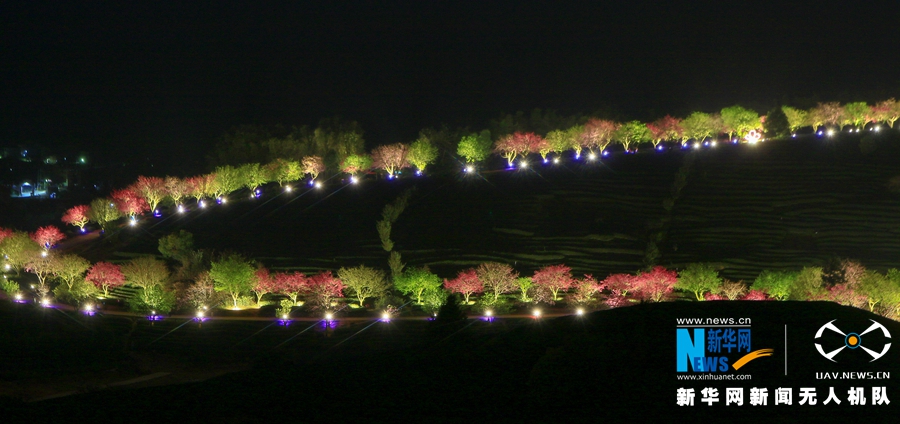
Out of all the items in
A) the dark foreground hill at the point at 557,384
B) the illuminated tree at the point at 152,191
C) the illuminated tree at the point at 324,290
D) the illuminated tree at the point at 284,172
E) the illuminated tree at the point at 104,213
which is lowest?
the dark foreground hill at the point at 557,384

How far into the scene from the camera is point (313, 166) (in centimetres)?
7425

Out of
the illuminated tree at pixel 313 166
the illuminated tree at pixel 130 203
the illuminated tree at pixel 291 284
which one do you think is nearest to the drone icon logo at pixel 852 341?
the illuminated tree at pixel 291 284

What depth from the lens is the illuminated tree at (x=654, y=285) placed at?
38938 mm

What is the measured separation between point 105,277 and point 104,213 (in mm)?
17698

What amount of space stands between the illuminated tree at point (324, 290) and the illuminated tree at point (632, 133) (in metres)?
46.5

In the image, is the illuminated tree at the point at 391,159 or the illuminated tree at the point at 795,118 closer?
the illuminated tree at the point at 391,159

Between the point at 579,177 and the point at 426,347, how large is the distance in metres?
47.4

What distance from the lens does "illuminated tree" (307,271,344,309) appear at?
132 feet

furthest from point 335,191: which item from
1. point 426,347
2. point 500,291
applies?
point 426,347

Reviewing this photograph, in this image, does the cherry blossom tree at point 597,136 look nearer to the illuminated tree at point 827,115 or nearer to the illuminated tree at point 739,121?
the illuminated tree at point 739,121

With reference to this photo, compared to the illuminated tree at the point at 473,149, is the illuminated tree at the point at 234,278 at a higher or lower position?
lower

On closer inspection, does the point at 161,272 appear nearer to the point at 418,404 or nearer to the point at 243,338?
the point at 243,338

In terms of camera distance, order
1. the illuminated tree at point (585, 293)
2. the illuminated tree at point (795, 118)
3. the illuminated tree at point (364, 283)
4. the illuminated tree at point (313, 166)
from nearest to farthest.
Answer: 1. the illuminated tree at point (585, 293)
2. the illuminated tree at point (364, 283)
3. the illuminated tree at point (313, 166)
4. the illuminated tree at point (795, 118)

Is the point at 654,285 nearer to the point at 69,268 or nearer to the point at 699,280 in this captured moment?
the point at 699,280
